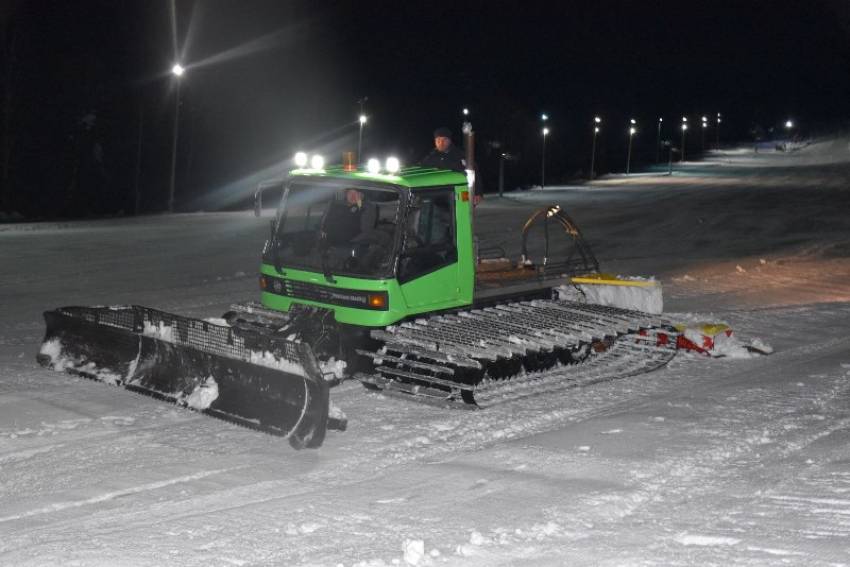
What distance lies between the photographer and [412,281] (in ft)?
30.0

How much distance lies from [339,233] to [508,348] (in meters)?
1.88

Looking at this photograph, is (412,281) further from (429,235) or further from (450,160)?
(450,160)

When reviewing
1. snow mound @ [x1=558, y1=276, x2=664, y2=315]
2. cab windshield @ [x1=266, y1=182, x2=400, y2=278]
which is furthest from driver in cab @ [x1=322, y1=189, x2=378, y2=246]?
snow mound @ [x1=558, y1=276, x2=664, y2=315]

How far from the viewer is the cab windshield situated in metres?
9.08

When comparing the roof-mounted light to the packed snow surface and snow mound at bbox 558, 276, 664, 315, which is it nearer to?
the packed snow surface

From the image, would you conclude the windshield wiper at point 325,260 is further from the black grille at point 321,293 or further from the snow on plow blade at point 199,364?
the snow on plow blade at point 199,364

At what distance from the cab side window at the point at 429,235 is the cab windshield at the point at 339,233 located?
0.16 m

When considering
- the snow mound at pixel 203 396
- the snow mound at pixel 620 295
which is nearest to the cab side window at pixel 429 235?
the snow mound at pixel 203 396

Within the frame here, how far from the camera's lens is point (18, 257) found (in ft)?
63.0

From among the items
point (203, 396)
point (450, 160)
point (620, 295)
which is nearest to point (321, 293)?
point (203, 396)

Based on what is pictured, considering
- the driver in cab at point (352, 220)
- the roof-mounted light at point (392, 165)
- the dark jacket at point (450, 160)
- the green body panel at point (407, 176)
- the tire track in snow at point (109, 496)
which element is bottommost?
the tire track in snow at point (109, 496)

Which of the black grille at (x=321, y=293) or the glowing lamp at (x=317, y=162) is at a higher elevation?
the glowing lamp at (x=317, y=162)

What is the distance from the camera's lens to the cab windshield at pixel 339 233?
9.08 meters

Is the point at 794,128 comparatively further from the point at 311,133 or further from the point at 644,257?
the point at 644,257
